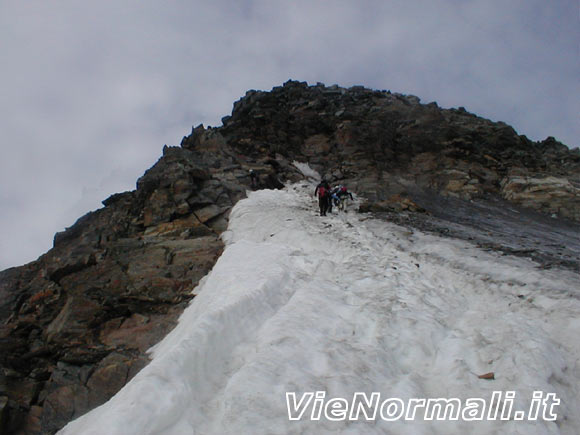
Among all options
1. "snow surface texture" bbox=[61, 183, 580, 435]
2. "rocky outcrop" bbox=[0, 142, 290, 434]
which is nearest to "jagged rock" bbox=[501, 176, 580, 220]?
"snow surface texture" bbox=[61, 183, 580, 435]

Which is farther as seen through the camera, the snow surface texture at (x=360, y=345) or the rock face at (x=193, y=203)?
the rock face at (x=193, y=203)

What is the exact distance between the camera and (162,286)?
11562mm

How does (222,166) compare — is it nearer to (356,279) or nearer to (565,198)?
(356,279)

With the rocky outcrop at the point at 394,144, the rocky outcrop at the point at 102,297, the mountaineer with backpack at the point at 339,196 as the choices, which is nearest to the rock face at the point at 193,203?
the rocky outcrop at the point at 102,297

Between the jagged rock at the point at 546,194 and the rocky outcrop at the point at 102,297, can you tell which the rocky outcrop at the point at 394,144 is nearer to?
the jagged rock at the point at 546,194

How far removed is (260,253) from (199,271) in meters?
2.36

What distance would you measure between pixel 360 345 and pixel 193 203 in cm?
1461

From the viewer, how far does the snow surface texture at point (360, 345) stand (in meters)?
4.88

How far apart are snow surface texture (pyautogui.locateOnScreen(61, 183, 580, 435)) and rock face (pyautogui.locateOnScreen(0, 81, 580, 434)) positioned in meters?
2.26

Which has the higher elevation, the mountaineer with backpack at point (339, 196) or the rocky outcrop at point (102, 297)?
the mountaineer with backpack at point (339, 196)

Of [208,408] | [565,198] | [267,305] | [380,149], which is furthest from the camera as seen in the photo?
[380,149]

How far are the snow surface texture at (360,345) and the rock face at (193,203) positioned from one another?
226cm

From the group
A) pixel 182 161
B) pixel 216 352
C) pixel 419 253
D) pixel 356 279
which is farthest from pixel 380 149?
pixel 216 352

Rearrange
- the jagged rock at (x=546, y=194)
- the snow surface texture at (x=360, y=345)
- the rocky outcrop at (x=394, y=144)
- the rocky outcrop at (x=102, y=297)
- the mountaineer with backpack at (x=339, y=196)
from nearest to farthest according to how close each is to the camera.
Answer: the snow surface texture at (x=360, y=345)
the rocky outcrop at (x=102, y=297)
the mountaineer with backpack at (x=339, y=196)
the jagged rock at (x=546, y=194)
the rocky outcrop at (x=394, y=144)
